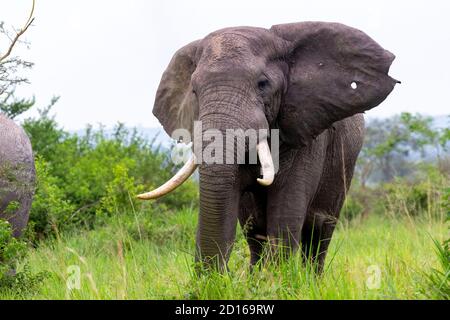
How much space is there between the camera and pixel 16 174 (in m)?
6.72

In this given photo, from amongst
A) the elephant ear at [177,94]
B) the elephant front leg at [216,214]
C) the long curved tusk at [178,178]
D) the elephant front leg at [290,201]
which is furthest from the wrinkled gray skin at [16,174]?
the elephant front leg at [290,201]

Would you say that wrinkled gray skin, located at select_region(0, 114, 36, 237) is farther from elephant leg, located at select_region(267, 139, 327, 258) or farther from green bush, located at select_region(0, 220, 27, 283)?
elephant leg, located at select_region(267, 139, 327, 258)

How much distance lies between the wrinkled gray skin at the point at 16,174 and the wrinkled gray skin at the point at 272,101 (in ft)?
3.57

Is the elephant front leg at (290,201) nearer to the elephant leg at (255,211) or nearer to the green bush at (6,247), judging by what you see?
the elephant leg at (255,211)

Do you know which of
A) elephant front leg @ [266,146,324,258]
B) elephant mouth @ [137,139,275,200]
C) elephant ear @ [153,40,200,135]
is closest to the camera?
elephant mouth @ [137,139,275,200]

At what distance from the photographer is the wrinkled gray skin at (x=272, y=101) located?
19.0 feet

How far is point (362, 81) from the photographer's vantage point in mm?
6508

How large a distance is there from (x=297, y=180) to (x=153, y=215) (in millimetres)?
5003

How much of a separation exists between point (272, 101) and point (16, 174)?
6.56 ft

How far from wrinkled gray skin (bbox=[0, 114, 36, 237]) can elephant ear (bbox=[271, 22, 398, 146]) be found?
2014 millimetres

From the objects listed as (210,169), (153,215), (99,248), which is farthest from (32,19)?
(153,215)

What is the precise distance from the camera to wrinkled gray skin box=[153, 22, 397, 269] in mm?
5789

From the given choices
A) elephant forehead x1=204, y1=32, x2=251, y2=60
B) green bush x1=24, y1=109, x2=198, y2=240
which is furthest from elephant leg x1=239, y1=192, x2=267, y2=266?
green bush x1=24, y1=109, x2=198, y2=240
